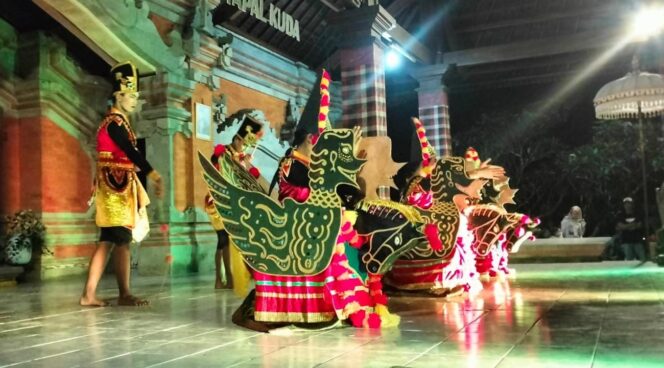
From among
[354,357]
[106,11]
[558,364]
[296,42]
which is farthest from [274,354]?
[296,42]

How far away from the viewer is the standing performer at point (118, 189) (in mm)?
4574

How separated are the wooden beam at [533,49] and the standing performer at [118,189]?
958 centimetres

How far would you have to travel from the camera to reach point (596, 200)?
14.5 metres

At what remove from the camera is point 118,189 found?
4.63 meters

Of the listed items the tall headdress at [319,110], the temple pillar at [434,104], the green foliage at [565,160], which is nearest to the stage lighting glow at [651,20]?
the temple pillar at [434,104]

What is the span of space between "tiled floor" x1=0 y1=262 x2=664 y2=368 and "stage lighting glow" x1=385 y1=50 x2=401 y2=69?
747cm

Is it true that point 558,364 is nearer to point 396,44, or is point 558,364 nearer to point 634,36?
point 396,44

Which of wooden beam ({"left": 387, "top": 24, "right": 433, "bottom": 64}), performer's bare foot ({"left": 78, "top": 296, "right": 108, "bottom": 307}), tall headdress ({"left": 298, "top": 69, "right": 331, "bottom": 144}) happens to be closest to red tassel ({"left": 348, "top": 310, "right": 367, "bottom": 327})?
tall headdress ({"left": 298, "top": 69, "right": 331, "bottom": 144})

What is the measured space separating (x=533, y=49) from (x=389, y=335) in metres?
10.7

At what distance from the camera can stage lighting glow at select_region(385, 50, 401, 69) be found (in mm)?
11887

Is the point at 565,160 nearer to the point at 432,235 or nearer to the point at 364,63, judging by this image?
the point at 364,63

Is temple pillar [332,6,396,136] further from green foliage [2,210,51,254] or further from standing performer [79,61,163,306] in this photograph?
standing performer [79,61,163,306]

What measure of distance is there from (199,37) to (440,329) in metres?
6.51

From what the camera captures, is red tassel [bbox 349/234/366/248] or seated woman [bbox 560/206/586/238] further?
seated woman [bbox 560/206/586/238]
